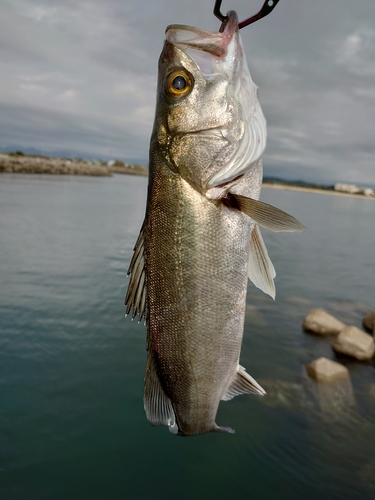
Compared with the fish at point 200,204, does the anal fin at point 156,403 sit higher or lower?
lower

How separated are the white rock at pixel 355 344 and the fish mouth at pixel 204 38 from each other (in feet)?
30.3

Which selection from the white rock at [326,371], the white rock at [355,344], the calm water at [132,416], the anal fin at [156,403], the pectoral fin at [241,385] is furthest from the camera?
the white rock at [355,344]

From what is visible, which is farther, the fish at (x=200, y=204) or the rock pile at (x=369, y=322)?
the rock pile at (x=369, y=322)

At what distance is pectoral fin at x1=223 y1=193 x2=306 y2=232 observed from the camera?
2.12 meters

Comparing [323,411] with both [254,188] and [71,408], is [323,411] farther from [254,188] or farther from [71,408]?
[254,188]

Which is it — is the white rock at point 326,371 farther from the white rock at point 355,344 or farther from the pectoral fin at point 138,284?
the pectoral fin at point 138,284

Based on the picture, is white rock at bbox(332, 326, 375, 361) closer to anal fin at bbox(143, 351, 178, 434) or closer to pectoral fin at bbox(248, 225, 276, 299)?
pectoral fin at bbox(248, 225, 276, 299)

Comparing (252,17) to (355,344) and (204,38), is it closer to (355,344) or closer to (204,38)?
(204,38)

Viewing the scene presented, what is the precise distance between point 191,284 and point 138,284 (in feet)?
1.23

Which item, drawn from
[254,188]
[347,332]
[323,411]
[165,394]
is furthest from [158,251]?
[347,332]

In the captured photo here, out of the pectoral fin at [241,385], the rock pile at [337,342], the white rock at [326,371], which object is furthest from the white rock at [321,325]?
the pectoral fin at [241,385]

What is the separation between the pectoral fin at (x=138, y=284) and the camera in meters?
2.27

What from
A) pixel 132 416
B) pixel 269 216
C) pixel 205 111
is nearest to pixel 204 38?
pixel 205 111

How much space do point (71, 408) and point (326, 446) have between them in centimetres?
475
